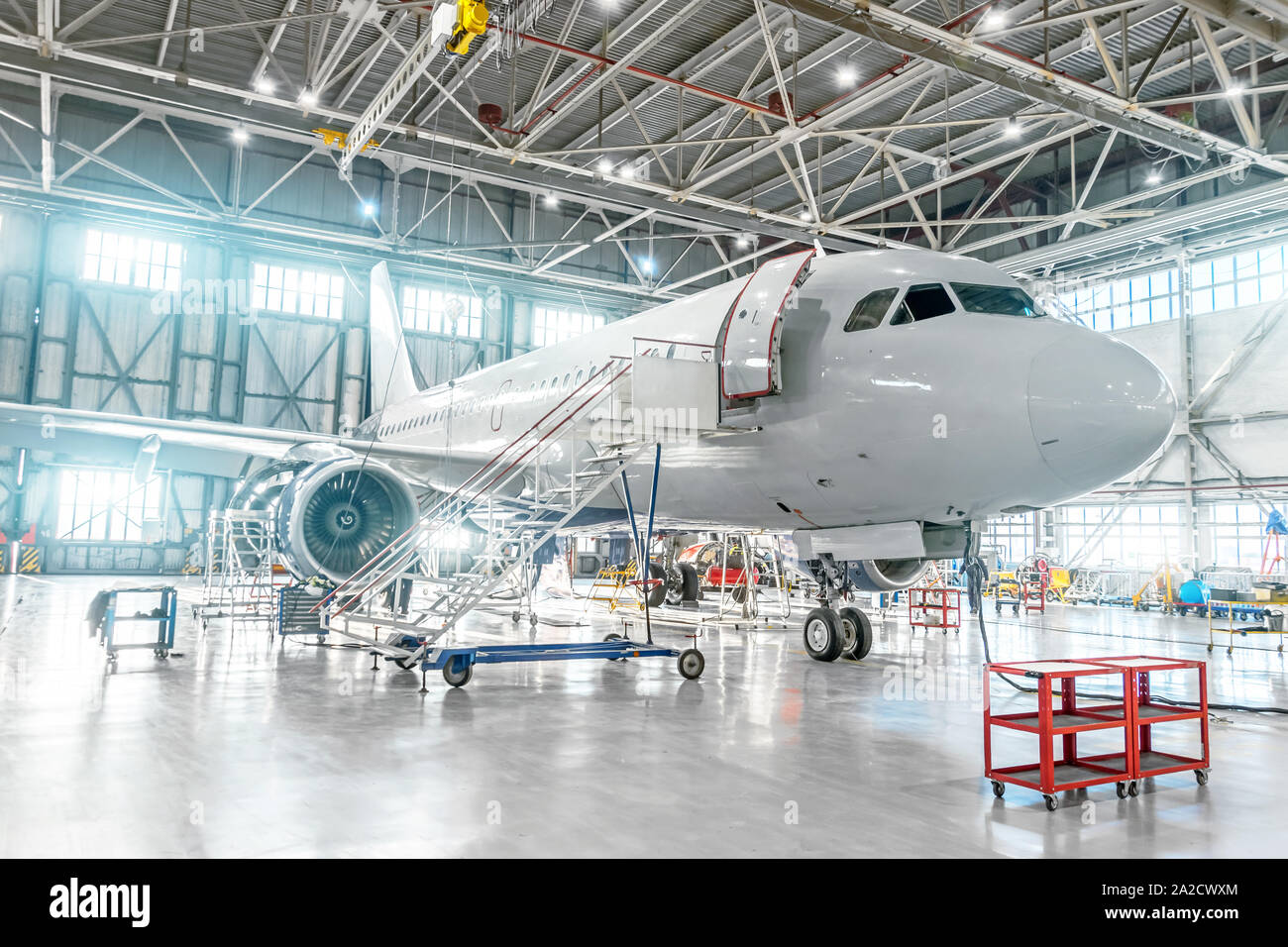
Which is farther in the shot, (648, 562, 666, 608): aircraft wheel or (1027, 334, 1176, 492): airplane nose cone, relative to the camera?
(648, 562, 666, 608): aircraft wheel

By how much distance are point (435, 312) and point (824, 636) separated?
2512 centimetres

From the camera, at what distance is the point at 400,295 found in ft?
103

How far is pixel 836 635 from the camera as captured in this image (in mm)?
10344

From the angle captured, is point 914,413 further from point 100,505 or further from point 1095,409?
point 100,505

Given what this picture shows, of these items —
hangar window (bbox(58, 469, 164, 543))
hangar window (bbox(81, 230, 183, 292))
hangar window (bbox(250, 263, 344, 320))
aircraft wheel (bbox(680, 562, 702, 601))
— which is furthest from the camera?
hangar window (bbox(250, 263, 344, 320))

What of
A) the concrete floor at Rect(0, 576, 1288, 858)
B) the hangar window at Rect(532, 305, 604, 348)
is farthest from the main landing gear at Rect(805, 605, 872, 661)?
the hangar window at Rect(532, 305, 604, 348)

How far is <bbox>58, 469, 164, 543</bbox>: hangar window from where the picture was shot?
2728 centimetres

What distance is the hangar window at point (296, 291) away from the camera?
97.0ft

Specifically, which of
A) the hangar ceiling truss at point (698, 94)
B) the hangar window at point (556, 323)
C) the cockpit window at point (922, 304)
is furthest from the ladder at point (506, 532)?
the hangar window at point (556, 323)

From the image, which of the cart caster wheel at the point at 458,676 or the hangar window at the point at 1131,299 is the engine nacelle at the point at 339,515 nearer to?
the cart caster wheel at the point at 458,676

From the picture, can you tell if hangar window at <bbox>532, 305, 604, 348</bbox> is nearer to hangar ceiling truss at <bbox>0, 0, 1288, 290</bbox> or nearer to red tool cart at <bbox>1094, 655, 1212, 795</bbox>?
hangar ceiling truss at <bbox>0, 0, 1288, 290</bbox>

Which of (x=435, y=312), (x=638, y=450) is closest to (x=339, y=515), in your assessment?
Answer: (x=638, y=450)

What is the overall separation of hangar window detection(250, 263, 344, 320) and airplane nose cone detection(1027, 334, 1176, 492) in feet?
90.8

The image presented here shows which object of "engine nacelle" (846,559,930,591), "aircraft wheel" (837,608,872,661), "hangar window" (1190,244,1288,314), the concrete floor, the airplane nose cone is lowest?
the concrete floor
